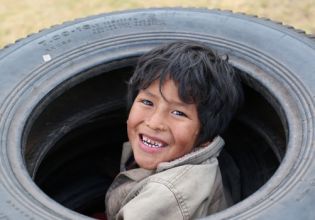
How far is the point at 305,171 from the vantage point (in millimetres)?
1459

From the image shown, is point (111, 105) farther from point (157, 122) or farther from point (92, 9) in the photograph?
point (92, 9)

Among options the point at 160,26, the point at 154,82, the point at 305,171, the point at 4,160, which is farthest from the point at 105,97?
the point at 305,171

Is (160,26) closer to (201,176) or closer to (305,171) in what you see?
(201,176)

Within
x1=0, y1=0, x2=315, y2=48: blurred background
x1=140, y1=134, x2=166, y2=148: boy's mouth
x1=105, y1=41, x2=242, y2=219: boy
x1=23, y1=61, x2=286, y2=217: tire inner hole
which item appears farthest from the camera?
x1=0, y1=0, x2=315, y2=48: blurred background

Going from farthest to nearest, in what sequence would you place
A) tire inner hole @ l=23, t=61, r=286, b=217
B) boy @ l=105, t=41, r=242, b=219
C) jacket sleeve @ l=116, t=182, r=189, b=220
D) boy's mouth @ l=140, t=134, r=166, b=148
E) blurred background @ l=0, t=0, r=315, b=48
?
blurred background @ l=0, t=0, r=315, b=48 → tire inner hole @ l=23, t=61, r=286, b=217 → boy's mouth @ l=140, t=134, r=166, b=148 → boy @ l=105, t=41, r=242, b=219 → jacket sleeve @ l=116, t=182, r=189, b=220

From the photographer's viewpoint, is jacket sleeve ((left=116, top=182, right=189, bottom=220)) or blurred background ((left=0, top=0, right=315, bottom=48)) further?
blurred background ((left=0, top=0, right=315, bottom=48))

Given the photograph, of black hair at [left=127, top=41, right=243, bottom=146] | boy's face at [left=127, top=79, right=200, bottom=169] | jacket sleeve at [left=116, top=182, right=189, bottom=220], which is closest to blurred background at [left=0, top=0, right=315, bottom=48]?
black hair at [left=127, top=41, right=243, bottom=146]

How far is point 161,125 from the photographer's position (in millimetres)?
1646

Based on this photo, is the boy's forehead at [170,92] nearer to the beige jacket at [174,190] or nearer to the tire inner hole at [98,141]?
the beige jacket at [174,190]

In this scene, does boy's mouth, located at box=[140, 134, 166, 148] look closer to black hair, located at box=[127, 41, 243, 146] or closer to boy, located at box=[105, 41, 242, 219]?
boy, located at box=[105, 41, 242, 219]

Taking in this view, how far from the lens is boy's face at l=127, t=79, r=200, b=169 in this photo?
164 centimetres

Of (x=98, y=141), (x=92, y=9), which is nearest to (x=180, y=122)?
(x=98, y=141)

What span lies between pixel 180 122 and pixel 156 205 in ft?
0.90

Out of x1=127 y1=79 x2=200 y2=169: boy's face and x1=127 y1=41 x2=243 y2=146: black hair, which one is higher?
x1=127 y1=41 x2=243 y2=146: black hair
